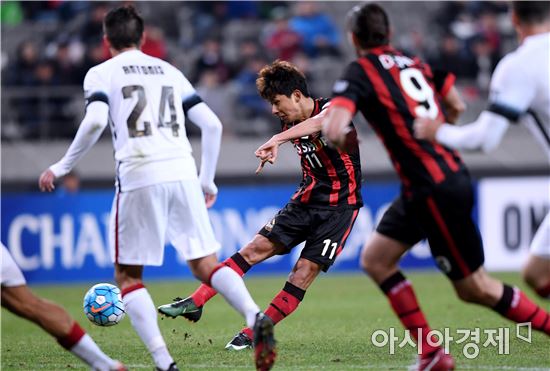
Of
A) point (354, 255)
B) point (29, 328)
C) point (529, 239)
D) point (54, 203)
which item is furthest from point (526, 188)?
point (29, 328)

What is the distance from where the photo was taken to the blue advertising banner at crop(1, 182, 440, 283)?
15.3 m

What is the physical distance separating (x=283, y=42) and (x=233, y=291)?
12199 mm

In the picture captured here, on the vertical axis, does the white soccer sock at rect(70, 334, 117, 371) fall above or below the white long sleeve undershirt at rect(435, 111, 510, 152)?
below

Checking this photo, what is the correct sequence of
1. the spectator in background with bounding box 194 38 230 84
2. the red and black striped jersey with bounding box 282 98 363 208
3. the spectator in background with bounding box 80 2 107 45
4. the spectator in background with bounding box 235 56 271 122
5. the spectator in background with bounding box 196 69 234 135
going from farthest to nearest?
the spectator in background with bounding box 194 38 230 84, the spectator in background with bounding box 80 2 107 45, the spectator in background with bounding box 235 56 271 122, the spectator in background with bounding box 196 69 234 135, the red and black striped jersey with bounding box 282 98 363 208

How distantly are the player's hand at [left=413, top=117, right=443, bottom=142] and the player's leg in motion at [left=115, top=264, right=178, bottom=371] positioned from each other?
198 centimetres

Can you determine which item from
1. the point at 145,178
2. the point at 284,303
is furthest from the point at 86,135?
the point at 284,303

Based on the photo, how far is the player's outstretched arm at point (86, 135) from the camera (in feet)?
20.7

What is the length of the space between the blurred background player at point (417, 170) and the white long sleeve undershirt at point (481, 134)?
0.35 m

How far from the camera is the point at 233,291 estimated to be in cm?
644

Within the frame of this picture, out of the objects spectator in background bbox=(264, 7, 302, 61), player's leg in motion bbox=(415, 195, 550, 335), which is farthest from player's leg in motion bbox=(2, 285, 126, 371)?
spectator in background bbox=(264, 7, 302, 61)

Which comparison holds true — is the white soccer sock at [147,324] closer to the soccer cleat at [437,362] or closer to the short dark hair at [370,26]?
the soccer cleat at [437,362]

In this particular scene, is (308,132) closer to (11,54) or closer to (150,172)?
(150,172)

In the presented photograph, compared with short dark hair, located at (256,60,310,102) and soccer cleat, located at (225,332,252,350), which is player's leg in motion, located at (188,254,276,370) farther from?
short dark hair, located at (256,60,310,102)

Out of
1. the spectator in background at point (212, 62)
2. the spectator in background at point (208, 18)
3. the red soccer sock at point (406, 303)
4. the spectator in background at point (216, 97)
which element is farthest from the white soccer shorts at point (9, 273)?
the spectator in background at point (208, 18)
